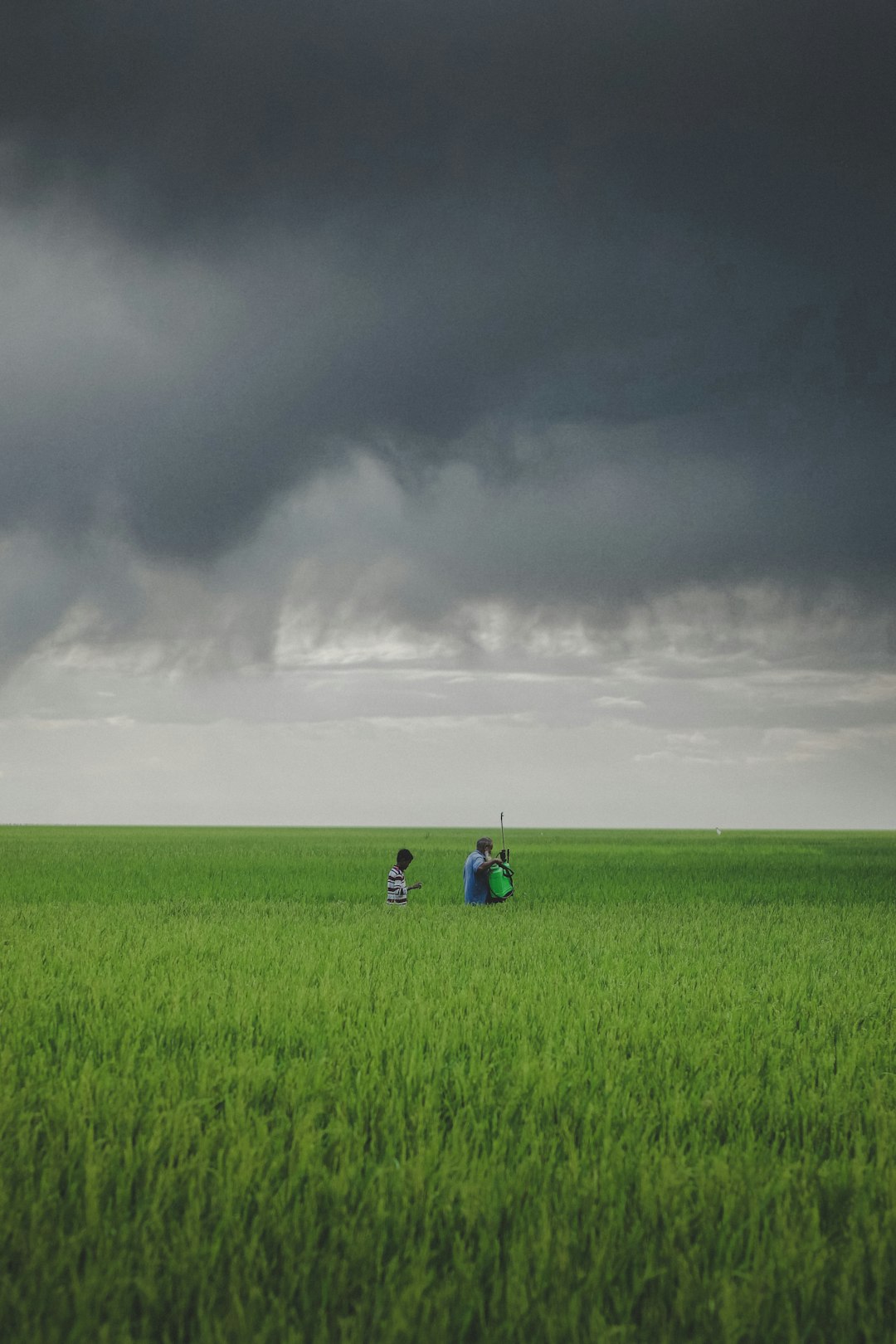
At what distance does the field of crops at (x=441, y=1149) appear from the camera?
326cm

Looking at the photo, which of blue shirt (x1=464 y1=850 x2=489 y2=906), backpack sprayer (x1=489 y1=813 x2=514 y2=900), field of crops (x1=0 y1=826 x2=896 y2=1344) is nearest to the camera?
field of crops (x1=0 y1=826 x2=896 y2=1344)

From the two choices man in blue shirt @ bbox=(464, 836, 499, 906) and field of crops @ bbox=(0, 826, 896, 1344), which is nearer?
field of crops @ bbox=(0, 826, 896, 1344)

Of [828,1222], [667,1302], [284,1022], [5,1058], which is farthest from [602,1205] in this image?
[5,1058]

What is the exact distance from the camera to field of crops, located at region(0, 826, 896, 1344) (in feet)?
10.7

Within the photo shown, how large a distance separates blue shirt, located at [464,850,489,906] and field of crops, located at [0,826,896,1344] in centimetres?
612

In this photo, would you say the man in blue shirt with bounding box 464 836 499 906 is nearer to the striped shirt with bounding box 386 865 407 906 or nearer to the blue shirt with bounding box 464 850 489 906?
the blue shirt with bounding box 464 850 489 906

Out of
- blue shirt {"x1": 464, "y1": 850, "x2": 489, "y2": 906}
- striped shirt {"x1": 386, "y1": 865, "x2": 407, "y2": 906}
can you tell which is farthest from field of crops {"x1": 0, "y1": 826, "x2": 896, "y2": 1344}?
blue shirt {"x1": 464, "y1": 850, "x2": 489, "y2": 906}

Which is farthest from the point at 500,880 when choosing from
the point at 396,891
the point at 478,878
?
the point at 396,891

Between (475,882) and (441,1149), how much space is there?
1233 centimetres

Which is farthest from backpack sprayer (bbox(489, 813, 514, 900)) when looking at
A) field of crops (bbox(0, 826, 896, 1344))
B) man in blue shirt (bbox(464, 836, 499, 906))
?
field of crops (bbox(0, 826, 896, 1344))

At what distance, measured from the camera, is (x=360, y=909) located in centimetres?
1639

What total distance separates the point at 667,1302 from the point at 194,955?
26.1 feet

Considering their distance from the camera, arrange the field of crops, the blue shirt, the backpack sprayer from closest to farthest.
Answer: the field of crops
the backpack sprayer
the blue shirt

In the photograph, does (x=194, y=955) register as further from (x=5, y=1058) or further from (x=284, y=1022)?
(x=5, y=1058)
